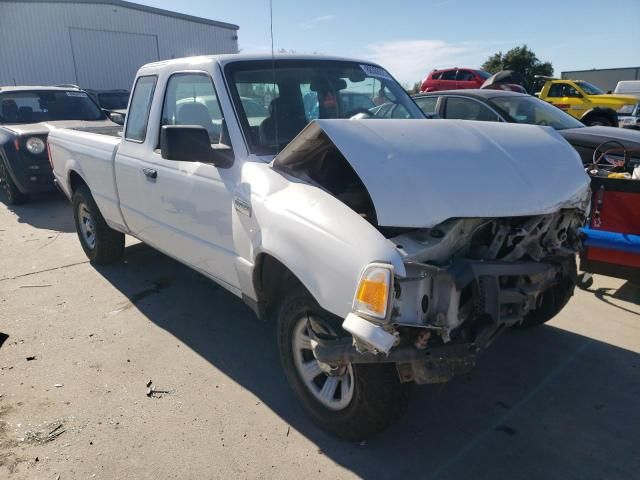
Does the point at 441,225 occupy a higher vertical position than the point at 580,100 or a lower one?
higher

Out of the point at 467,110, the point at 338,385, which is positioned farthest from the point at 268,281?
the point at 467,110

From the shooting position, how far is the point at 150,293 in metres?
4.76

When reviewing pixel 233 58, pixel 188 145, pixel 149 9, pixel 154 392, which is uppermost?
pixel 149 9

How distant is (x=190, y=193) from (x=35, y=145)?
600 centimetres

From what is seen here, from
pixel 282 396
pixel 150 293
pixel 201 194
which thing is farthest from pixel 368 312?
pixel 150 293

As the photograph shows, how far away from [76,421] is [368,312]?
202 cm

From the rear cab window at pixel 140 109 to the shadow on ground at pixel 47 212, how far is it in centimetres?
340

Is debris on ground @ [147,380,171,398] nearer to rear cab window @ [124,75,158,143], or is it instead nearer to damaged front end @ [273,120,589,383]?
damaged front end @ [273,120,589,383]

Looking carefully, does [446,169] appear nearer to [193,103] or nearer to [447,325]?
[447,325]

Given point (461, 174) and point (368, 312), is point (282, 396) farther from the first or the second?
point (461, 174)

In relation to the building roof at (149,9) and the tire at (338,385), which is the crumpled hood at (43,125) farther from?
the building roof at (149,9)

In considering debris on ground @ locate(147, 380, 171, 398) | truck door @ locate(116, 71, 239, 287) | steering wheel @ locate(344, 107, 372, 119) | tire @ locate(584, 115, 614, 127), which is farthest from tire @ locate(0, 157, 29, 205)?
tire @ locate(584, 115, 614, 127)

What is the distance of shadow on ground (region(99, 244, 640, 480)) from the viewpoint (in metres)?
2.54

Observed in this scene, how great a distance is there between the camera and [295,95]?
136 inches
